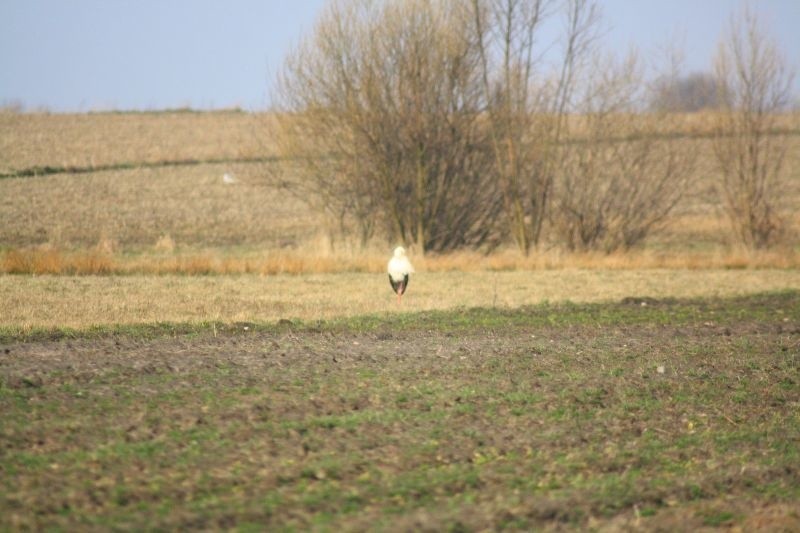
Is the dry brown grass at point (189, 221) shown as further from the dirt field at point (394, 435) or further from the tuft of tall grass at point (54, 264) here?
the dirt field at point (394, 435)

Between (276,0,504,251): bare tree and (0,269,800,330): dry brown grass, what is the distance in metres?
5.64

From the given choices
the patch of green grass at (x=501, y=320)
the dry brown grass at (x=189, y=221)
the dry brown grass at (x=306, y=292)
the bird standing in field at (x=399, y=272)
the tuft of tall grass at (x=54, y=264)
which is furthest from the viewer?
the dry brown grass at (x=189, y=221)

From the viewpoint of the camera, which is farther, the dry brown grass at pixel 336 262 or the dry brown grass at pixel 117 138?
the dry brown grass at pixel 117 138

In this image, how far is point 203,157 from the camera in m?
57.8

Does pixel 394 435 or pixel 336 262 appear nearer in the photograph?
pixel 394 435

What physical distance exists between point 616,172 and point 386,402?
83.4ft

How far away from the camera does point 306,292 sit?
69.2 feet

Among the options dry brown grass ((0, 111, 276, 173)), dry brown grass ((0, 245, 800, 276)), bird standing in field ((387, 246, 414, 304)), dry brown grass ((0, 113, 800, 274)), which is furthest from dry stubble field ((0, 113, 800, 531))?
dry brown grass ((0, 111, 276, 173))

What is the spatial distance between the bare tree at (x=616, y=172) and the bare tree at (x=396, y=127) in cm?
289

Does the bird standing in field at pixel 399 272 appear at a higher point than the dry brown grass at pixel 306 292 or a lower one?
higher

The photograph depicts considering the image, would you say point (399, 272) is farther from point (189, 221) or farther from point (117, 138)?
point (117, 138)

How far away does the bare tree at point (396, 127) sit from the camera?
30812 millimetres

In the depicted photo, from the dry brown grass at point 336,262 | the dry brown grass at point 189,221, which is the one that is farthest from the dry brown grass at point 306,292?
the dry brown grass at point 189,221

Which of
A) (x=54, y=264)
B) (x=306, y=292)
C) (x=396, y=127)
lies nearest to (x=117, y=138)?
(x=396, y=127)
